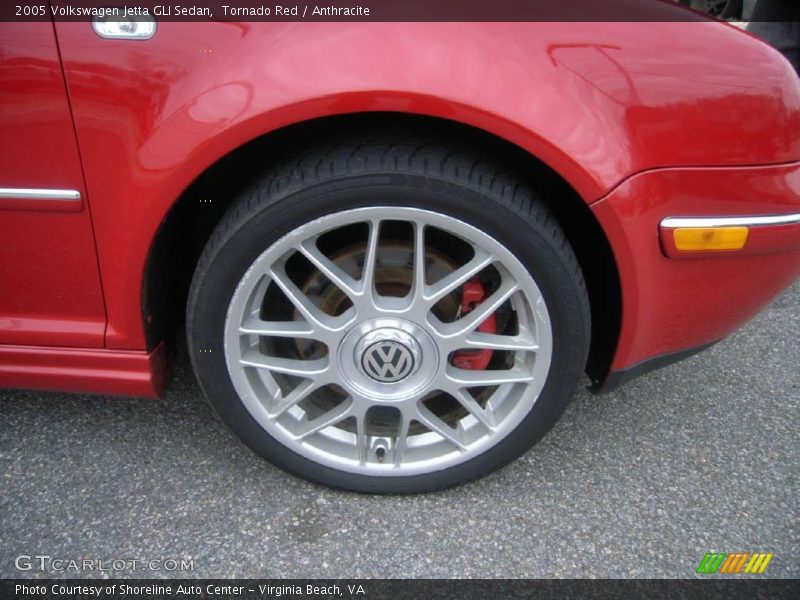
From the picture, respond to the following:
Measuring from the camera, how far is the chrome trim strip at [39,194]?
1.36 metres

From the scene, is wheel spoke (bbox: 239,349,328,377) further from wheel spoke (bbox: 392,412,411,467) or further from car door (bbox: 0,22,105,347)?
car door (bbox: 0,22,105,347)

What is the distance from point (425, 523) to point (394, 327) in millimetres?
520

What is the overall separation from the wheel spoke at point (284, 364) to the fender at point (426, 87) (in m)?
0.47

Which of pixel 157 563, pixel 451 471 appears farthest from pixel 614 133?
pixel 157 563

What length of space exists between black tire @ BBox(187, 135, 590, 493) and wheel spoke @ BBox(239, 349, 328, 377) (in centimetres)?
7

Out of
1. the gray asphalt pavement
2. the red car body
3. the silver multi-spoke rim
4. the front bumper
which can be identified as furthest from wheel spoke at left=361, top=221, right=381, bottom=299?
the gray asphalt pavement

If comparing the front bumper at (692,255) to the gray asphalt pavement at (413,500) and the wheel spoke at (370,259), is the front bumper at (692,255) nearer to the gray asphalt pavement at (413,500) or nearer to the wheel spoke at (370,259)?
the gray asphalt pavement at (413,500)

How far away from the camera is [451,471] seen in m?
1.67

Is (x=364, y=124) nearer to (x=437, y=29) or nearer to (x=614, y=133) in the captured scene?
(x=437, y=29)
